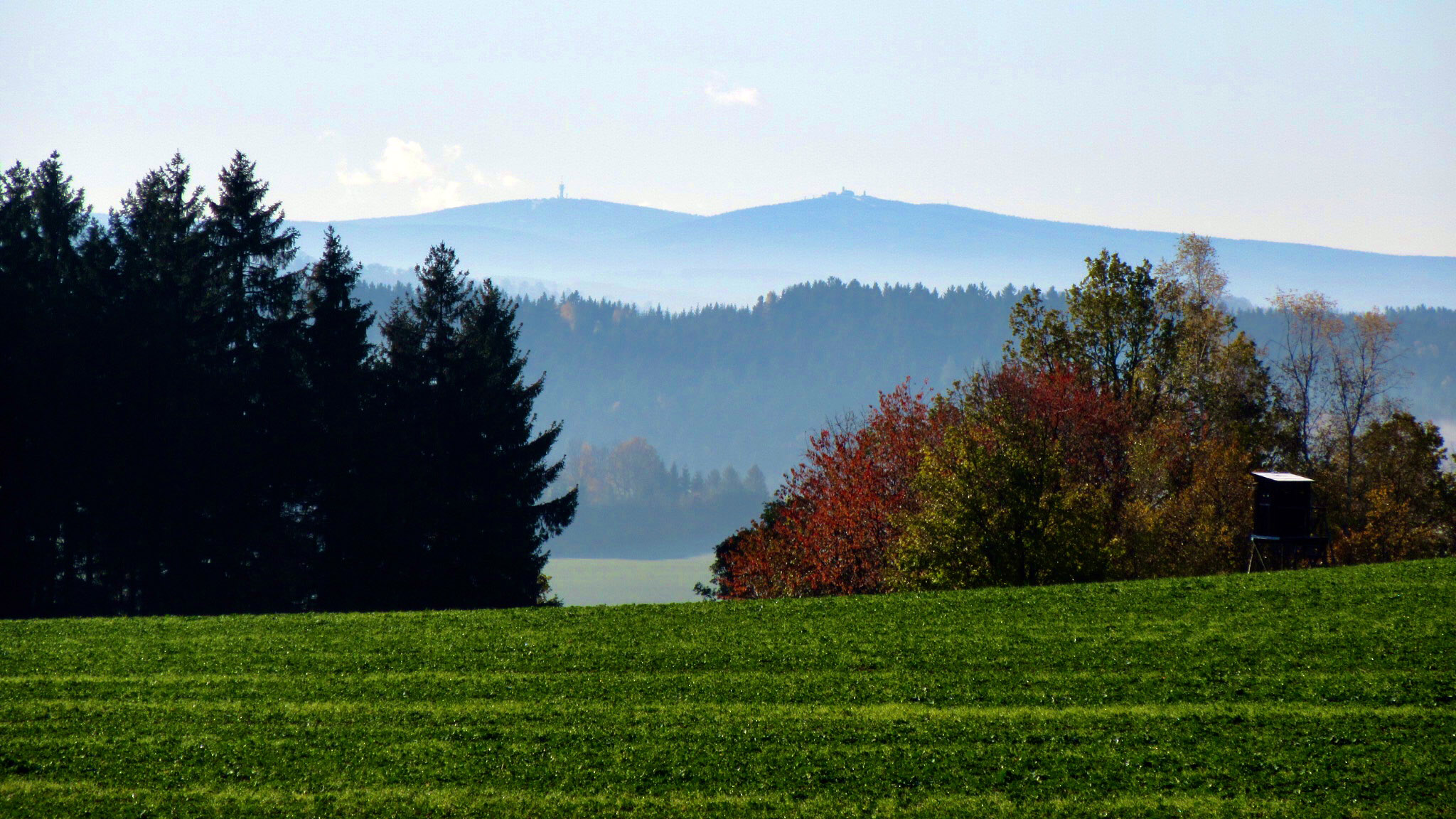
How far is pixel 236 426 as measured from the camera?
139 ft

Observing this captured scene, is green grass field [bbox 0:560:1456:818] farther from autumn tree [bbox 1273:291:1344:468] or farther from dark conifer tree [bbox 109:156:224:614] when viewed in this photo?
autumn tree [bbox 1273:291:1344:468]

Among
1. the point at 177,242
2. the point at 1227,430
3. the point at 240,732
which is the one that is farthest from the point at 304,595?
the point at 1227,430

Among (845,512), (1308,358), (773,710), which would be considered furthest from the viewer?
(1308,358)

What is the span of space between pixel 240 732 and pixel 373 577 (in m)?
26.9

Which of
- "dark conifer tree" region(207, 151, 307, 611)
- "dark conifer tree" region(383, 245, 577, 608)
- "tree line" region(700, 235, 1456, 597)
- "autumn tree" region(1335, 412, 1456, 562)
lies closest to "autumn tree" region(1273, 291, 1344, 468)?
"tree line" region(700, 235, 1456, 597)

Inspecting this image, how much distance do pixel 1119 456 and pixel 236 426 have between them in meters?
37.3

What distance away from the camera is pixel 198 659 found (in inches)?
842

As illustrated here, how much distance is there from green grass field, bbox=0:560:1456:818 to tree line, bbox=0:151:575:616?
16194 mm

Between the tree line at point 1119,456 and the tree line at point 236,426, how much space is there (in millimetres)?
12825

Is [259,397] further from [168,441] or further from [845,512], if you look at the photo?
[845,512]

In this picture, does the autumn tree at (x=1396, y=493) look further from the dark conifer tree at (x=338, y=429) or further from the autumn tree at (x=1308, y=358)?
the dark conifer tree at (x=338, y=429)

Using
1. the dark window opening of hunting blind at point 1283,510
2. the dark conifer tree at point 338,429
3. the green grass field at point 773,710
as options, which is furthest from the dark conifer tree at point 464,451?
the dark window opening of hunting blind at point 1283,510

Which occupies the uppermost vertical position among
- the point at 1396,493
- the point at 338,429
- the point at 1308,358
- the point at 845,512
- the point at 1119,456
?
the point at 1308,358

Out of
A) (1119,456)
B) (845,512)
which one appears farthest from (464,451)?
(1119,456)
